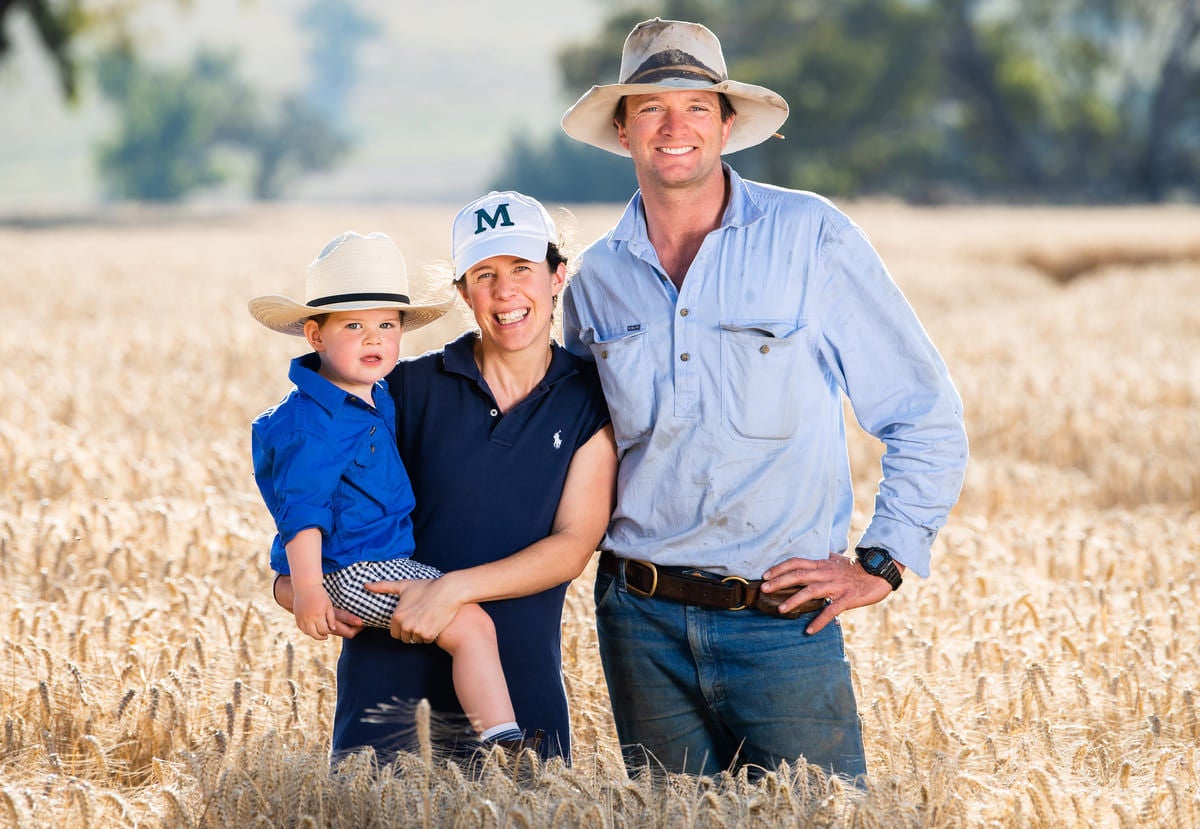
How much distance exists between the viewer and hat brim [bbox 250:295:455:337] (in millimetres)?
3566

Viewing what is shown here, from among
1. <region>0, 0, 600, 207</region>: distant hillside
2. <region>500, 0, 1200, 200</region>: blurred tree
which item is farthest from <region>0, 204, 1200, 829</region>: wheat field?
<region>0, 0, 600, 207</region>: distant hillside

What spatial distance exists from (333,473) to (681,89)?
1.43 meters

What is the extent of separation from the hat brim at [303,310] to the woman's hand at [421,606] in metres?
0.72

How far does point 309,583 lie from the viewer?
344 cm

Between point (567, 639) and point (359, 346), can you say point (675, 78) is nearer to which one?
point (359, 346)

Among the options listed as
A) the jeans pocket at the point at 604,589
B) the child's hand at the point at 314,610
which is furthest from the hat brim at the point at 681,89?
the child's hand at the point at 314,610

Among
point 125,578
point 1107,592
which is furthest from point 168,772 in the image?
point 1107,592

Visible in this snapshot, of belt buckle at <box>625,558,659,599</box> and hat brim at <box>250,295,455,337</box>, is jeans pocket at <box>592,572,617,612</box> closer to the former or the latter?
belt buckle at <box>625,558,659,599</box>

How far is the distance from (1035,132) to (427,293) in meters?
66.4

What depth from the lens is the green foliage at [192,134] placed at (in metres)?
93.2

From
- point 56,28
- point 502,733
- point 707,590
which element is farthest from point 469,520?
point 56,28

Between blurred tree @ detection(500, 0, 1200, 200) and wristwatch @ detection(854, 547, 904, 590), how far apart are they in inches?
2094

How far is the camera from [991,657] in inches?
A: 202

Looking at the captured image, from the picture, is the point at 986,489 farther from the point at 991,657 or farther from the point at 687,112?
the point at 687,112
